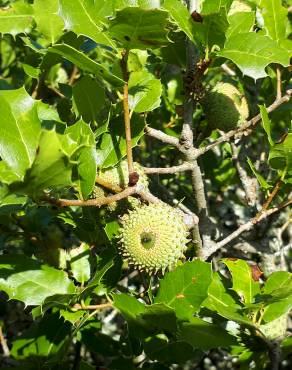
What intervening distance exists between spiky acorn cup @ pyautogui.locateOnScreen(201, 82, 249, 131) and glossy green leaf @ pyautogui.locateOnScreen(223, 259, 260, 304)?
0.49 m

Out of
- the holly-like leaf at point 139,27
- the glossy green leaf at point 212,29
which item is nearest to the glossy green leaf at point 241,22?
the glossy green leaf at point 212,29

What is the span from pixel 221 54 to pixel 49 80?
1.19 m

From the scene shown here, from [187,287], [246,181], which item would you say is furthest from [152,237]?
[246,181]

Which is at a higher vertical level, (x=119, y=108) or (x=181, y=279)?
(x=119, y=108)

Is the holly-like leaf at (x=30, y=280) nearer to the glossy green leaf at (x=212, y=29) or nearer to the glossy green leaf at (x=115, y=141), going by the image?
the glossy green leaf at (x=115, y=141)

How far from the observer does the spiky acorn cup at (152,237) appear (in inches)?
69.7

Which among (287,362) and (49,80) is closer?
A: (49,80)

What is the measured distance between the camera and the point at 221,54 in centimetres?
179

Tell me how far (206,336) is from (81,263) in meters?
0.53

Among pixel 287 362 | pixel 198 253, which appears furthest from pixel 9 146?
pixel 287 362

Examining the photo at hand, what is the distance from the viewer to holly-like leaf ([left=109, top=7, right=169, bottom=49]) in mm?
1498

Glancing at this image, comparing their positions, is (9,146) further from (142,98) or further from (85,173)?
(142,98)

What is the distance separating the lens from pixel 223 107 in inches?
82.5

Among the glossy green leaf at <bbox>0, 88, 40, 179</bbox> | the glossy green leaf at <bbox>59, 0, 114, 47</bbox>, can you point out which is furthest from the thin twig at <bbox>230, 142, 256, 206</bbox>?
the glossy green leaf at <bbox>0, 88, 40, 179</bbox>
